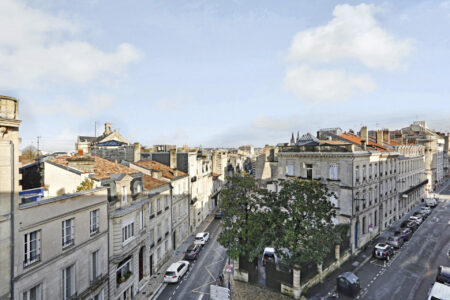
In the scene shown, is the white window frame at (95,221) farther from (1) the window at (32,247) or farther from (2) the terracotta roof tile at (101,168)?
(1) the window at (32,247)

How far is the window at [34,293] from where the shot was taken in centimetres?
1297

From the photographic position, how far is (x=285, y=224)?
67.2 ft

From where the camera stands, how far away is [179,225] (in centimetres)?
3306

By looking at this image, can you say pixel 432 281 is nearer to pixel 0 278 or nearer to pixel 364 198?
pixel 364 198

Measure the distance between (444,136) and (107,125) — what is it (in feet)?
341

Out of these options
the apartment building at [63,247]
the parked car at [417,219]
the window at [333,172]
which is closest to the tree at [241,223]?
the apartment building at [63,247]

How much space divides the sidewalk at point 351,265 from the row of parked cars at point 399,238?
128cm

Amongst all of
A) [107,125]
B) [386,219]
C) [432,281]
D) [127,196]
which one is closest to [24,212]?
[127,196]

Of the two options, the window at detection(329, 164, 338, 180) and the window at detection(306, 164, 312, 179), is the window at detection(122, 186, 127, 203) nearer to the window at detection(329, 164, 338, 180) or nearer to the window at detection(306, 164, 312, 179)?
the window at detection(306, 164, 312, 179)

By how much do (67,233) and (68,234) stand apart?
9cm

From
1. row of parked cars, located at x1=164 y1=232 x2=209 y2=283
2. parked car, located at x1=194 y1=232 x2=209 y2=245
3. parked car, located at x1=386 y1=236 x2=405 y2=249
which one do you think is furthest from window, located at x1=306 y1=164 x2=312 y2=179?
row of parked cars, located at x1=164 y1=232 x2=209 y2=283

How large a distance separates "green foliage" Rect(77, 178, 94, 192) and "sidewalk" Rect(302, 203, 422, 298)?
1853 centimetres

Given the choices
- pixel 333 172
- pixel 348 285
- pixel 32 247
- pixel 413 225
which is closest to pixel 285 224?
pixel 348 285

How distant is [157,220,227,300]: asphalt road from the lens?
859 inches
